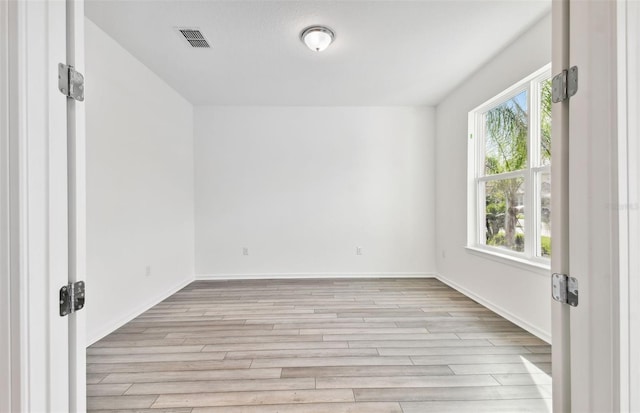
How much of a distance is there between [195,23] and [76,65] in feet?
6.30

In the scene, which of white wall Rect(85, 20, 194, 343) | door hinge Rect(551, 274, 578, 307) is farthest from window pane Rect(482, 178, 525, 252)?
white wall Rect(85, 20, 194, 343)

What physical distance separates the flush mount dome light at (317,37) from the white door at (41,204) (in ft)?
6.46

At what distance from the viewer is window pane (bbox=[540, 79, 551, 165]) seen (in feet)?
8.01

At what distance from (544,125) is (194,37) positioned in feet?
10.8

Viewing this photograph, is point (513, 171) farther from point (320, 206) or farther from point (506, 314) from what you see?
point (320, 206)

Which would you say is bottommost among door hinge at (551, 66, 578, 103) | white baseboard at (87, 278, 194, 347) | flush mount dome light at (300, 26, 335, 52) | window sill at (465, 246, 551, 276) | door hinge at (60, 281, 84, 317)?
white baseboard at (87, 278, 194, 347)

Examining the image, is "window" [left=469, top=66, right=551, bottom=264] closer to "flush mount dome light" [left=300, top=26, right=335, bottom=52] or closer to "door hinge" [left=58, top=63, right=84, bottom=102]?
"flush mount dome light" [left=300, top=26, right=335, bottom=52]

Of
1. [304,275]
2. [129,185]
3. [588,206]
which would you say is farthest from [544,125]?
[129,185]

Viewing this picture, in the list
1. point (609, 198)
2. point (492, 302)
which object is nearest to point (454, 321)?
point (492, 302)

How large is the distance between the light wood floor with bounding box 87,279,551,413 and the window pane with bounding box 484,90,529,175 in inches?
63.6

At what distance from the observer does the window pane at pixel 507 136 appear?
8.90ft

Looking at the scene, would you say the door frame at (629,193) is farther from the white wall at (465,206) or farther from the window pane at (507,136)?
the window pane at (507,136)

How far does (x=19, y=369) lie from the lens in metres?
0.67

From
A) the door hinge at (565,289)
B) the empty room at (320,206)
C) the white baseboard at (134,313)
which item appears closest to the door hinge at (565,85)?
the empty room at (320,206)
